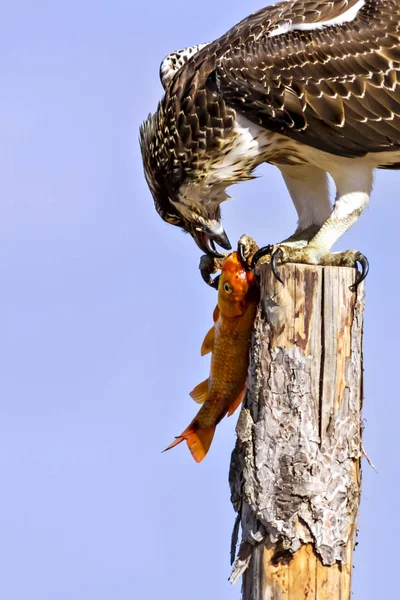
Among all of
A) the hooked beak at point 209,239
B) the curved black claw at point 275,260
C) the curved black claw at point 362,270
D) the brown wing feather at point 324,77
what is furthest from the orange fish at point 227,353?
the brown wing feather at point 324,77

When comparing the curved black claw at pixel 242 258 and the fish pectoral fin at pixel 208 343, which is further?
the fish pectoral fin at pixel 208 343

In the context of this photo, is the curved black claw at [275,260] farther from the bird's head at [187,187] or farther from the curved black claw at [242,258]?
the bird's head at [187,187]

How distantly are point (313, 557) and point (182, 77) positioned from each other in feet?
12.3

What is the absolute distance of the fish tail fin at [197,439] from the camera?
6664mm

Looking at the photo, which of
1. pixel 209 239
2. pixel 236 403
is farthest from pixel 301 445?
pixel 209 239

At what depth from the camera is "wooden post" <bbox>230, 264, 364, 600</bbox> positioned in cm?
588

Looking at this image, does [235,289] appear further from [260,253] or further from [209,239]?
[209,239]

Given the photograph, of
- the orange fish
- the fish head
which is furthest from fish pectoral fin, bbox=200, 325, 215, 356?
the fish head

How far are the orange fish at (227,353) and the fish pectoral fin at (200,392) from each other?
0.12m

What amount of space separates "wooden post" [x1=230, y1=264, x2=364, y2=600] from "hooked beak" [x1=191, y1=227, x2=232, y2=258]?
1.68 meters

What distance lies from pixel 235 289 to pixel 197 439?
37.4 inches

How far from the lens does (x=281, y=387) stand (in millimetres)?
5984

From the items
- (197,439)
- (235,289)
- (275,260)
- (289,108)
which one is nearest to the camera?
(275,260)

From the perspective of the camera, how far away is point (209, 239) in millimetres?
7906
